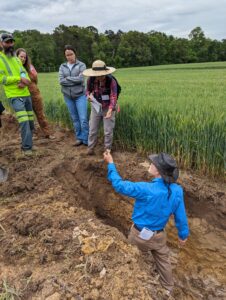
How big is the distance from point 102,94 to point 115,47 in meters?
57.7

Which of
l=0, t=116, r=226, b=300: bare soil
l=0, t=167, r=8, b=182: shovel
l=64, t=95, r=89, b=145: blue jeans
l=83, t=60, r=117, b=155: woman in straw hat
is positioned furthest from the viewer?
l=64, t=95, r=89, b=145: blue jeans

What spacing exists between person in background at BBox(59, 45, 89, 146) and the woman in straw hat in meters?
0.60

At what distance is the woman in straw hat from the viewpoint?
16.6 feet

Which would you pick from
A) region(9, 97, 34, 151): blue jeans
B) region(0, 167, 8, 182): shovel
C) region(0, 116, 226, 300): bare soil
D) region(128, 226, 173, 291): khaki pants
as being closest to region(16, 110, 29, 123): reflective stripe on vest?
region(9, 97, 34, 151): blue jeans

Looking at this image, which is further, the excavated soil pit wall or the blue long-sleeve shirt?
the excavated soil pit wall

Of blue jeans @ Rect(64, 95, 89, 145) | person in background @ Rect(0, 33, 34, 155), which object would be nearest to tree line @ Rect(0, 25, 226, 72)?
blue jeans @ Rect(64, 95, 89, 145)

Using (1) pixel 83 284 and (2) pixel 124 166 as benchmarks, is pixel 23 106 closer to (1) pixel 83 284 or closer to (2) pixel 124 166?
(2) pixel 124 166

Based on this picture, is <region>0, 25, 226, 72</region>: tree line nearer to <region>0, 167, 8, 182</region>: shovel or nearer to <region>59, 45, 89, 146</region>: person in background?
<region>59, 45, 89, 146</region>: person in background

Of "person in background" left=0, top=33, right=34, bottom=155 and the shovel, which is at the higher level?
"person in background" left=0, top=33, right=34, bottom=155

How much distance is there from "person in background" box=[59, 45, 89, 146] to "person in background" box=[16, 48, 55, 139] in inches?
25.7

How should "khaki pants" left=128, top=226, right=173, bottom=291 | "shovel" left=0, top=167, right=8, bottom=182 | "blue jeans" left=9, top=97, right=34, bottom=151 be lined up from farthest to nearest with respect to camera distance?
"blue jeans" left=9, top=97, right=34, bottom=151, "shovel" left=0, top=167, right=8, bottom=182, "khaki pants" left=128, top=226, right=173, bottom=291

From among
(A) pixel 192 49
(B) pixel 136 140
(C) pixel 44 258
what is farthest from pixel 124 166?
(A) pixel 192 49

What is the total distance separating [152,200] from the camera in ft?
9.80

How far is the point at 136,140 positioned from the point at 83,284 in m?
3.34
